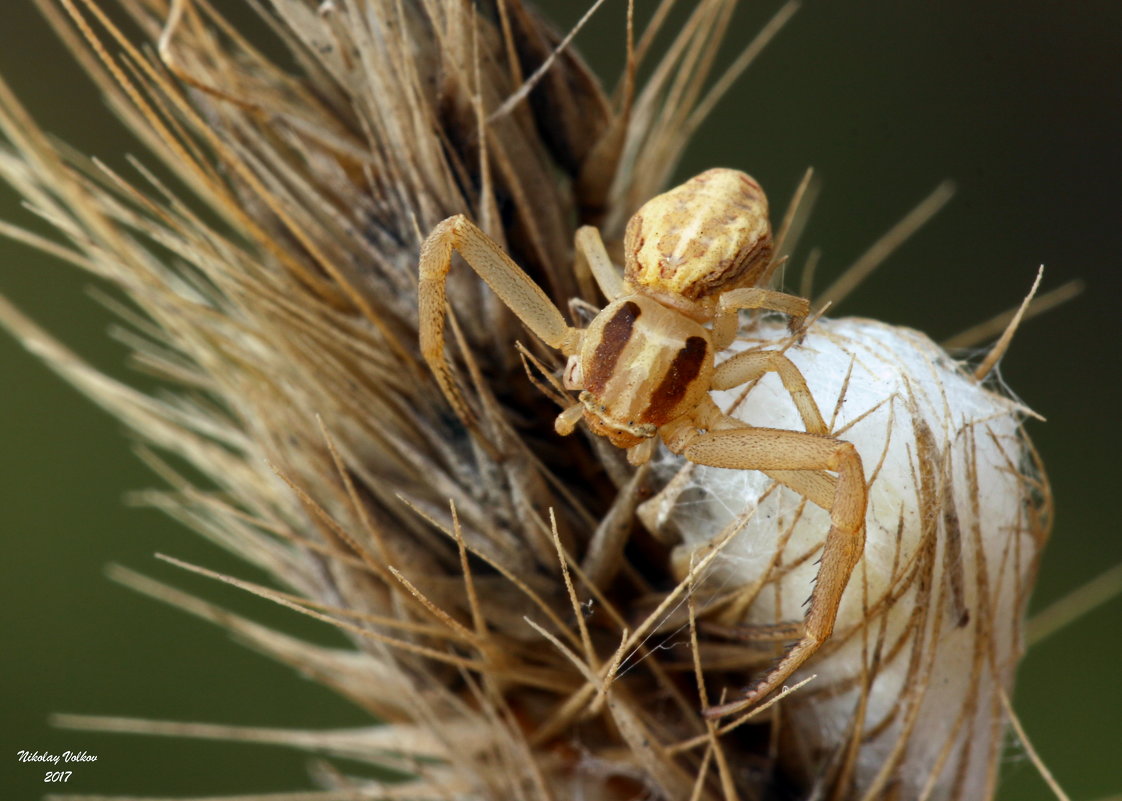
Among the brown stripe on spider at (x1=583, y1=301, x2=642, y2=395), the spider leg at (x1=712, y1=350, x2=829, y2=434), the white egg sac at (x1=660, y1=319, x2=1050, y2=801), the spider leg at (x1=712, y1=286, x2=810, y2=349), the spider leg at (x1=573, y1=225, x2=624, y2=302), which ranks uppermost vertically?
the spider leg at (x1=573, y1=225, x2=624, y2=302)

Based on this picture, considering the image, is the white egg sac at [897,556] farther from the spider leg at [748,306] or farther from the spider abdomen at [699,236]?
the spider abdomen at [699,236]

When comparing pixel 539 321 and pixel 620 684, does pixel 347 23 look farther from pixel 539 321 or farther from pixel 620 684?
pixel 620 684

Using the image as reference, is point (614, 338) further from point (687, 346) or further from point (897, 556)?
point (897, 556)

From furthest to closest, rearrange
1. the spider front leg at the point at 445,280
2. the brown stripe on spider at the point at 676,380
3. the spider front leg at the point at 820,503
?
the brown stripe on spider at the point at 676,380
the spider front leg at the point at 445,280
the spider front leg at the point at 820,503

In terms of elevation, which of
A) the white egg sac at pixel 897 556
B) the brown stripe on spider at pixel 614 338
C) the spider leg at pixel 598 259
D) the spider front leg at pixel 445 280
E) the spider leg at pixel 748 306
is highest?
the spider front leg at pixel 445 280

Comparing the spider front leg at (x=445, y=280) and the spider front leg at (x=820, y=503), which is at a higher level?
the spider front leg at (x=445, y=280)

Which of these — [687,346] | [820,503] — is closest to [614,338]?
[687,346]

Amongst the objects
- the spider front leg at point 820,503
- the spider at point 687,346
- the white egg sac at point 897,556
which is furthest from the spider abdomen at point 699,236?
the spider front leg at point 820,503

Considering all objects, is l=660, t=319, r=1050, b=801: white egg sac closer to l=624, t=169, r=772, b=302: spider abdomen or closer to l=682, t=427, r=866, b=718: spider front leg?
l=682, t=427, r=866, b=718: spider front leg

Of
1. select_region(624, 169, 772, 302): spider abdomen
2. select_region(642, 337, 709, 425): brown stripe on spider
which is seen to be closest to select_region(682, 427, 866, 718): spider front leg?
select_region(642, 337, 709, 425): brown stripe on spider
